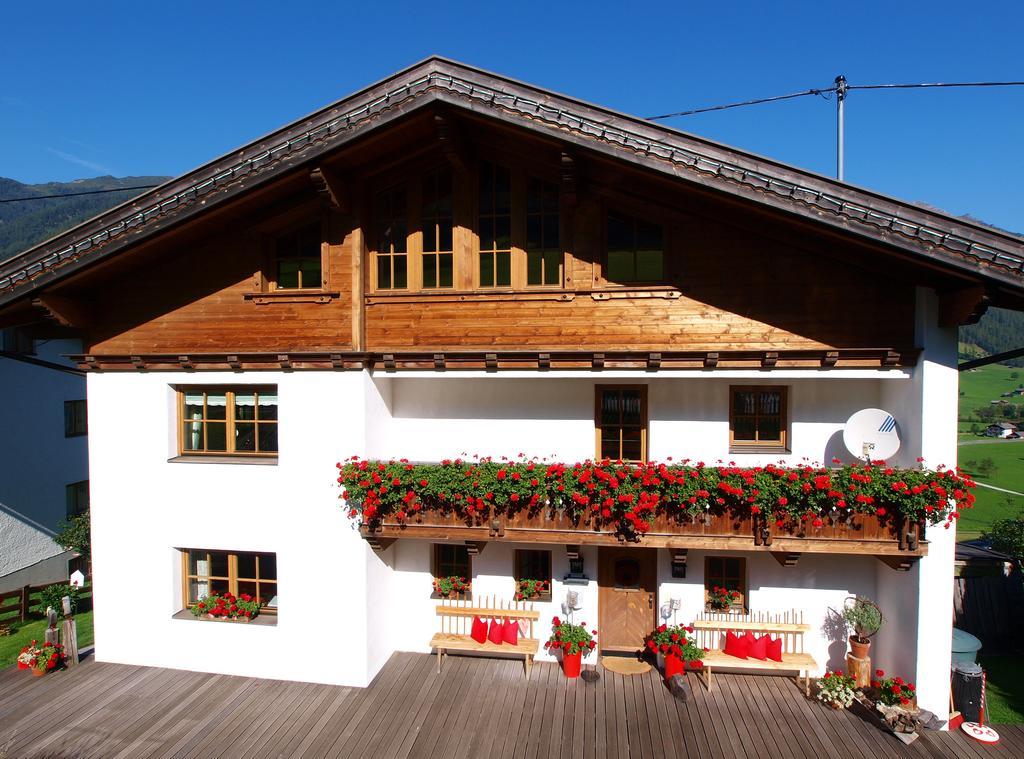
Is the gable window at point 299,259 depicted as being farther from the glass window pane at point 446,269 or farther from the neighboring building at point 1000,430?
the neighboring building at point 1000,430

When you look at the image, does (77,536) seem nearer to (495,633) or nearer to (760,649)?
(495,633)

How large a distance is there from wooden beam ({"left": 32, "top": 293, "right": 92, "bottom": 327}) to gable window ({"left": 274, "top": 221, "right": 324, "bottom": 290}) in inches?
136

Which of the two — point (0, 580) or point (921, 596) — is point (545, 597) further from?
point (0, 580)

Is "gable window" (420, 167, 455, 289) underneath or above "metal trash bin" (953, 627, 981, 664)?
above

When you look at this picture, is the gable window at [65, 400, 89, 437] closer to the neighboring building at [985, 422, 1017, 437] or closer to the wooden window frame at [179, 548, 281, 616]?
the wooden window frame at [179, 548, 281, 616]

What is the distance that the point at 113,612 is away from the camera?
9828 millimetres

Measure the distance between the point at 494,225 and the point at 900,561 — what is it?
8.06 metres

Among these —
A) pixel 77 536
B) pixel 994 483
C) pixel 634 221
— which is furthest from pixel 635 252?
pixel 994 483

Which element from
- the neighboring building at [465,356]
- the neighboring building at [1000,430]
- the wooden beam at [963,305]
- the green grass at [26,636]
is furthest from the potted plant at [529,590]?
the neighboring building at [1000,430]

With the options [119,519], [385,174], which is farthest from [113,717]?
[385,174]

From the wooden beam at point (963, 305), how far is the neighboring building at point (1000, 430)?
86.9 m

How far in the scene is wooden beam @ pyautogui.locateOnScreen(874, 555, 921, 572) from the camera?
26.1 ft

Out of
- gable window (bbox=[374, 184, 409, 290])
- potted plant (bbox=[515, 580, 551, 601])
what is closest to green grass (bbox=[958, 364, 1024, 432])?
potted plant (bbox=[515, 580, 551, 601])

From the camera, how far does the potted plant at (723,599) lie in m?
9.55
